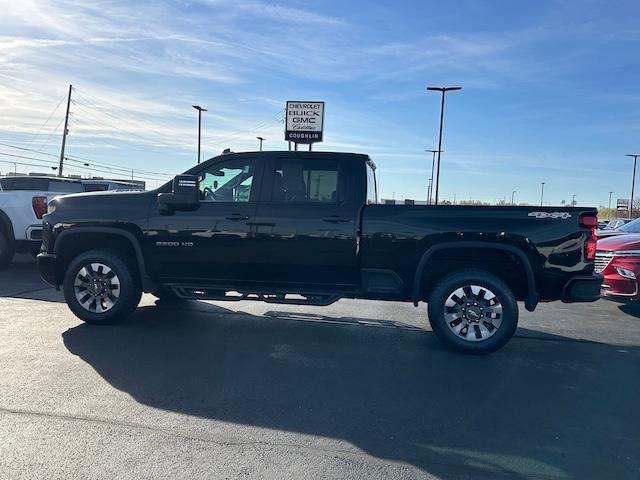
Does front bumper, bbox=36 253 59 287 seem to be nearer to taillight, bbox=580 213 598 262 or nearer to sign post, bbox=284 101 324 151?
taillight, bbox=580 213 598 262

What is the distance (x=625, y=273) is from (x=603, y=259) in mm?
470

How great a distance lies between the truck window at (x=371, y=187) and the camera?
6.25 m

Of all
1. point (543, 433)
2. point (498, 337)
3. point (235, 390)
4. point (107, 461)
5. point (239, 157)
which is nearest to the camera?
point (107, 461)

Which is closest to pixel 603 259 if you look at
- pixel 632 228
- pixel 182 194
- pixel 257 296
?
pixel 632 228

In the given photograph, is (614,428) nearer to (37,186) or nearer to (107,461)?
(107,461)

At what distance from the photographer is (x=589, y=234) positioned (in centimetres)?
559

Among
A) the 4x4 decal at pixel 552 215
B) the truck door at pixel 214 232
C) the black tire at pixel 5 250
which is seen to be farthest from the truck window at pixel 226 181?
the black tire at pixel 5 250

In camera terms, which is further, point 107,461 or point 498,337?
point 498,337

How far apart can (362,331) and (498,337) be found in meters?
1.68

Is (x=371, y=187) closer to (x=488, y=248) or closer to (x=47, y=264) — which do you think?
(x=488, y=248)

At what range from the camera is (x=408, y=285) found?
593 cm

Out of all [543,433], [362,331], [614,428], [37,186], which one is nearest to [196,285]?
[362,331]

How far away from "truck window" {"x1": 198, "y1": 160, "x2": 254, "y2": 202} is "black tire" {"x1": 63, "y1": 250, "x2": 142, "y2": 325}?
1292 millimetres

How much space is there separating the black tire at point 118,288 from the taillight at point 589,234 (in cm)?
510
